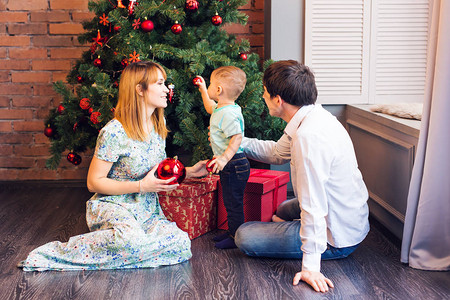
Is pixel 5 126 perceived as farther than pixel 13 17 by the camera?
Yes

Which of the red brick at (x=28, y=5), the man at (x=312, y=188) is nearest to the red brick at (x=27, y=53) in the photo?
the red brick at (x=28, y=5)

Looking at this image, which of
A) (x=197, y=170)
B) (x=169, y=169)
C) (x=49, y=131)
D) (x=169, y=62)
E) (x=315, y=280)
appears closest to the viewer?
(x=315, y=280)

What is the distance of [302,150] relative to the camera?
84.7 inches

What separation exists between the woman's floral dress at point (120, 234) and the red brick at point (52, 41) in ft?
5.23

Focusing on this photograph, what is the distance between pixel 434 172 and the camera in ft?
7.27

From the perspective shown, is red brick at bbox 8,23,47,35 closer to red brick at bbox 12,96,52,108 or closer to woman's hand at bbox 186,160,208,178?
red brick at bbox 12,96,52,108

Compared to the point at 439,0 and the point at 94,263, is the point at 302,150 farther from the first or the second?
the point at 94,263

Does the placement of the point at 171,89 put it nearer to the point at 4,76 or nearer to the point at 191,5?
the point at 191,5

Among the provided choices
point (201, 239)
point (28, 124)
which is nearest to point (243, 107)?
point (201, 239)

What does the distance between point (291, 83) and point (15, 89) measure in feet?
7.82

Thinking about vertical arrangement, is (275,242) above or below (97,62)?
below

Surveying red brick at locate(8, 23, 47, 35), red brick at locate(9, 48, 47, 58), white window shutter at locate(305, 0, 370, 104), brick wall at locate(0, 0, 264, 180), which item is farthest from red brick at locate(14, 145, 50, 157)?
white window shutter at locate(305, 0, 370, 104)

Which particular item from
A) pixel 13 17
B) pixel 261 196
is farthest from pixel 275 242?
pixel 13 17

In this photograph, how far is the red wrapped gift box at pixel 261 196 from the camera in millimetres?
2771
